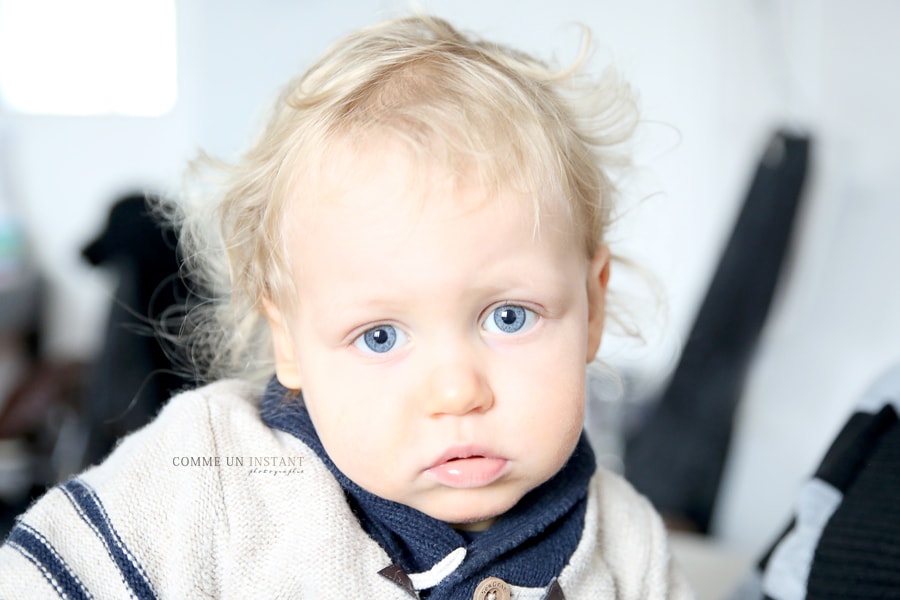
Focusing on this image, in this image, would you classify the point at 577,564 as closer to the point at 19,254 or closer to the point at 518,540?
the point at 518,540

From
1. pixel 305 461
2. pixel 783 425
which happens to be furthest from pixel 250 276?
pixel 783 425

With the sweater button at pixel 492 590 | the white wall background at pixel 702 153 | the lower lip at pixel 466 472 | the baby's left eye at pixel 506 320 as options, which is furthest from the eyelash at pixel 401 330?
the white wall background at pixel 702 153

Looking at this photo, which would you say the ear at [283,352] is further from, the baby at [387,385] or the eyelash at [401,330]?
the eyelash at [401,330]

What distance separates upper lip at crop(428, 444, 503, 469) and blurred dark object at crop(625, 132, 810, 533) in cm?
165

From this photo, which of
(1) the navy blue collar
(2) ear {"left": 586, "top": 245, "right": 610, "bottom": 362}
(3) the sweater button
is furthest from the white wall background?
(3) the sweater button

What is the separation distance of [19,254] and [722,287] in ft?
9.12

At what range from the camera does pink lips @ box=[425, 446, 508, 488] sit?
0.76 meters

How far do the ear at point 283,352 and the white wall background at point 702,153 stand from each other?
0.79 feet

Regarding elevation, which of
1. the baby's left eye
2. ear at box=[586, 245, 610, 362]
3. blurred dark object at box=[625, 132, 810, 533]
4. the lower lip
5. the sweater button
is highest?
the baby's left eye

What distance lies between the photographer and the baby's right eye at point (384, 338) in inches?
30.6

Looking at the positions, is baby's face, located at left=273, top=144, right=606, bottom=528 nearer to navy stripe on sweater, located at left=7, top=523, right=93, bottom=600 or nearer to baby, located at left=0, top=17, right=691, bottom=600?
baby, located at left=0, top=17, right=691, bottom=600

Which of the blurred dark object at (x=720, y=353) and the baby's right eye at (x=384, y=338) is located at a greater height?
the baby's right eye at (x=384, y=338)

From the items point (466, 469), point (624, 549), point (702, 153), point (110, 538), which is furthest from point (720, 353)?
point (110, 538)

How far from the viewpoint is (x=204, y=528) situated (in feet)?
2.59
